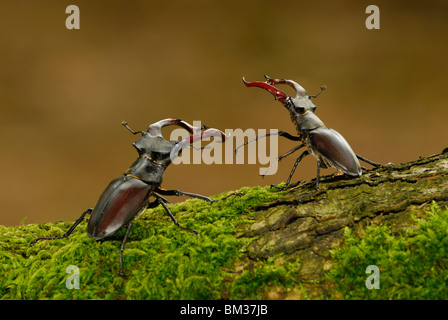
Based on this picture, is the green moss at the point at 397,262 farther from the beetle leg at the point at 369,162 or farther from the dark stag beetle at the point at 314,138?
the beetle leg at the point at 369,162

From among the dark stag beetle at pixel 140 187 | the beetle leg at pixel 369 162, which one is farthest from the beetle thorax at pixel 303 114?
the dark stag beetle at pixel 140 187

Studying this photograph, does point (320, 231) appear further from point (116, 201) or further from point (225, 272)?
point (116, 201)

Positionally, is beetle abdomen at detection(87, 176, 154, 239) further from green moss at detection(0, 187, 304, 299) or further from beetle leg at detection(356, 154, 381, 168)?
beetle leg at detection(356, 154, 381, 168)

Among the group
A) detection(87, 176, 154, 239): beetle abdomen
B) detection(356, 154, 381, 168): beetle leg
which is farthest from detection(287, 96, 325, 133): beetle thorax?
detection(87, 176, 154, 239): beetle abdomen

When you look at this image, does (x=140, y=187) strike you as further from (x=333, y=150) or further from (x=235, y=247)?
(x=333, y=150)

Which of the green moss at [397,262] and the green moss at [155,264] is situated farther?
the green moss at [155,264]
